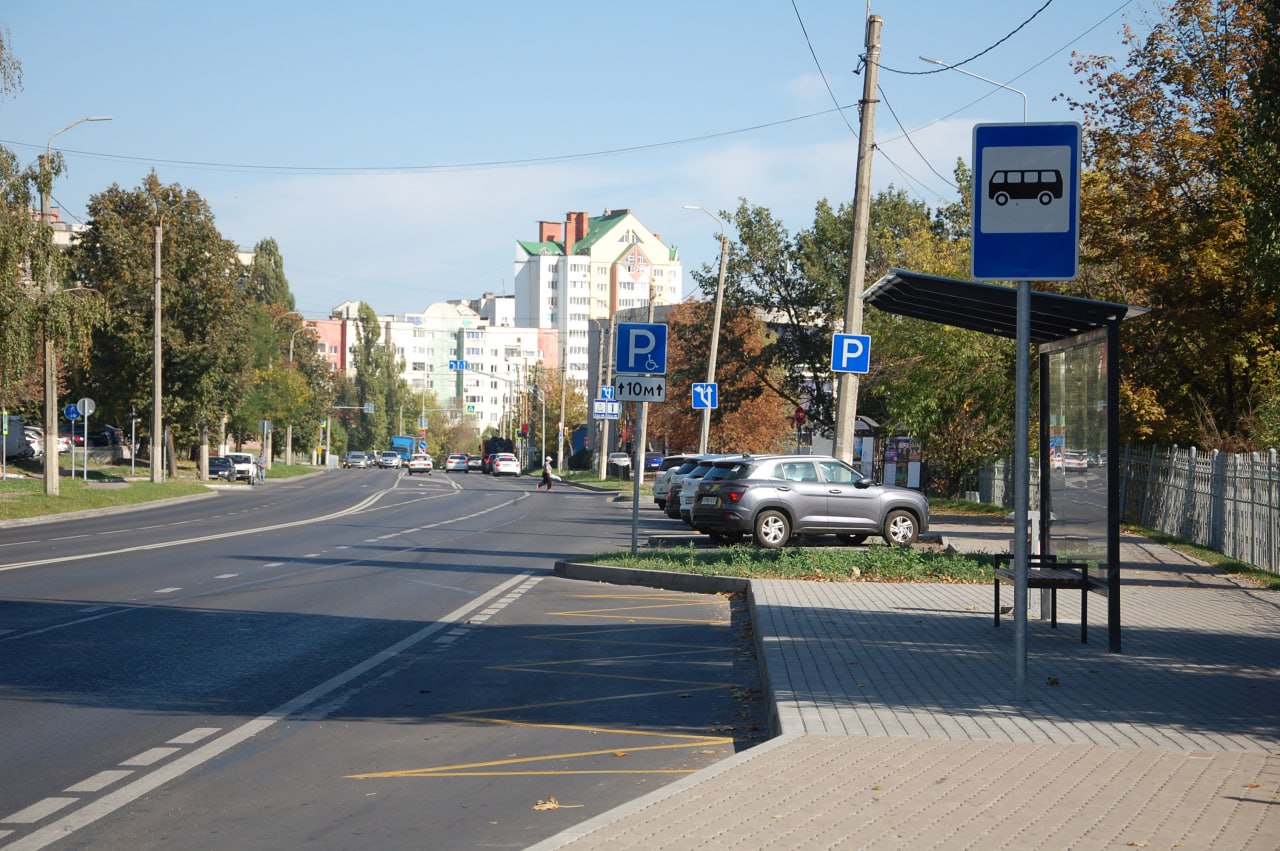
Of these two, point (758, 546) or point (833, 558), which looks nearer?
point (833, 558)

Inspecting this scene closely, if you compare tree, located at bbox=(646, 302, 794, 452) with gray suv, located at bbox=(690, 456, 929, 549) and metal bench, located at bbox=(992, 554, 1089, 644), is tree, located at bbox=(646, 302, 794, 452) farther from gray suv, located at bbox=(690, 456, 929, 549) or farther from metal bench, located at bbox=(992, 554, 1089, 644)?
metal bench, located at bbox=(992, 554, 1089, 644)

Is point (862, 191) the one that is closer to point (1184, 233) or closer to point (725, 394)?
point (1184, 233)

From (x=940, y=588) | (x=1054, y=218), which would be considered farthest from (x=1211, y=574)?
(x=1054, y=218)

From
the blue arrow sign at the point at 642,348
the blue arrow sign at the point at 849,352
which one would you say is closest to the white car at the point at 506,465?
the blue arrow sign at the point at 849,352

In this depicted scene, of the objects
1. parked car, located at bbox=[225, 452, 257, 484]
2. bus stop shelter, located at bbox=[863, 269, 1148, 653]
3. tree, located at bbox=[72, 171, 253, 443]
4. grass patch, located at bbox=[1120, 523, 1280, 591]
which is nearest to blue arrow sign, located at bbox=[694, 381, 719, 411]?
grass patch, located at bbox=[1120, 523, 1280, 591]

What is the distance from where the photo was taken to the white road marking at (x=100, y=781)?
691 centimetres

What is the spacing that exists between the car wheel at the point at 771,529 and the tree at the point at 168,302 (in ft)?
130

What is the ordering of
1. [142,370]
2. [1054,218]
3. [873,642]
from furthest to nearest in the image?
1. [142,370]
2. [873,642]
3. [1054,218]

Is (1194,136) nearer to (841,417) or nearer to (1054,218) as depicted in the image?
(841,417)

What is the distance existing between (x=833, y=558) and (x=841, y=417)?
476 centimetres

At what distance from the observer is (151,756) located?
770 centimetres

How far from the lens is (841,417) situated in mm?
23750

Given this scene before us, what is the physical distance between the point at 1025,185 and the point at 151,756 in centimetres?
645

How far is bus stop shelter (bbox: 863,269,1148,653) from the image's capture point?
37.3 feet
